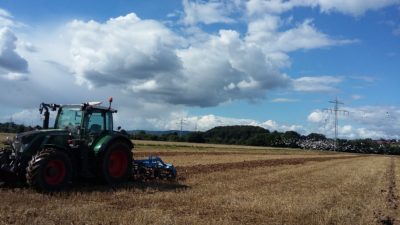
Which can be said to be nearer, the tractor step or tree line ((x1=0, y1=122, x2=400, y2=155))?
the tractor step

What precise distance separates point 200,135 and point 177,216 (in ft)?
343

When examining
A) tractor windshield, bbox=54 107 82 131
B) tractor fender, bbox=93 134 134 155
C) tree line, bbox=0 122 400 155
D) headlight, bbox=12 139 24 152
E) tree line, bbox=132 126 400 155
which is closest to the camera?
headlight, bbox=12 139 24 152

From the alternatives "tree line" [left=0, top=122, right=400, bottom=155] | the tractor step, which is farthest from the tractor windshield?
"tree line" [left=0, top=122, right=400, bottom=155]

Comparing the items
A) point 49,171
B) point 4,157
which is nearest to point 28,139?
point 4,157

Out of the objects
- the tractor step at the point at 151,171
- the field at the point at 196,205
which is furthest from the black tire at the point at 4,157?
the tractor step at the point at 151,171

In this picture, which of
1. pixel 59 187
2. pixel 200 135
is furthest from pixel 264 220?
pixel 200 135

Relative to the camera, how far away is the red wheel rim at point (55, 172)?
1228 cm

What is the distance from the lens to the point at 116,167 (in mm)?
Result: 14836

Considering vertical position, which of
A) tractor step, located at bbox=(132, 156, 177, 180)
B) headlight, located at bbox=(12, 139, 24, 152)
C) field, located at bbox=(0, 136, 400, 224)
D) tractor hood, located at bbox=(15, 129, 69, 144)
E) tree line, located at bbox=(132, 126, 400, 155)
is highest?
tree line, located at bbox=(132, 126, 400, 155)

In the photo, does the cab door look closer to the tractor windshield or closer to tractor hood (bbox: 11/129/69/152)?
the tractor windshield

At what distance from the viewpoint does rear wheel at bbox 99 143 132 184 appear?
555 inches

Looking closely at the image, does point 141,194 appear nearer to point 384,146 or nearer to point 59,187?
point 59,187

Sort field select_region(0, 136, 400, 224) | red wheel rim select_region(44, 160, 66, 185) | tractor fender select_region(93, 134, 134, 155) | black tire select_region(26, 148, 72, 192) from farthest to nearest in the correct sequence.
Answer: tractor fender select_region(93, 134, 134, 155)
red wheel rim select_region(44, 160, 66, 185)
black tire select_region(26, 148, 72, 192)
field select_region(0, 136, 400, 224)

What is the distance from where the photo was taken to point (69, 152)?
43.4ft
